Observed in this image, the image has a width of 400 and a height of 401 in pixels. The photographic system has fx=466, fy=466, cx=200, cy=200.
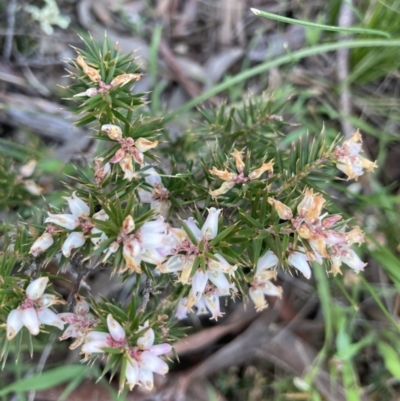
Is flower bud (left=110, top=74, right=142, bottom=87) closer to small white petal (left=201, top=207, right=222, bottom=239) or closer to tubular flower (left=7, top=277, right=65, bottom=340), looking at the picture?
small white petal (left=201, top=207, right=222, bottom=239)

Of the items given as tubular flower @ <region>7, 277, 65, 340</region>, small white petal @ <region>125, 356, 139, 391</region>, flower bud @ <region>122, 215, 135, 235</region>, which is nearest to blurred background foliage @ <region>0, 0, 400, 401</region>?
tubular flower @ <region>7, 277, 65, 340</region>

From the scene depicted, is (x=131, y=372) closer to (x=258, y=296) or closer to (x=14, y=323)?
(x=14, y=323)

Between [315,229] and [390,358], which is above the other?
[315,229]

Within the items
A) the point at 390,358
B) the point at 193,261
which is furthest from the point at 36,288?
the point at 390,358

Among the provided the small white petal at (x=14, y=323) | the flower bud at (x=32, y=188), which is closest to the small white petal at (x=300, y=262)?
the small white petal at (x=14, y=323)

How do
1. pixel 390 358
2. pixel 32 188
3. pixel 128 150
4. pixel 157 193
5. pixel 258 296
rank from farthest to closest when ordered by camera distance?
pixel 390 358, pixel 32 188, pixel 258 296, pixel 157 193, pixel 128 150

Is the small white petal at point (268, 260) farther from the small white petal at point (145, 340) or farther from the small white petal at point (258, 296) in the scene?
the small white petal at point (145, 340)

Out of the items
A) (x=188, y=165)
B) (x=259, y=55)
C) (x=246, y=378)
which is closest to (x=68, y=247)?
(x=188, y=165)

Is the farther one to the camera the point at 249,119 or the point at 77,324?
the point at 249,119
